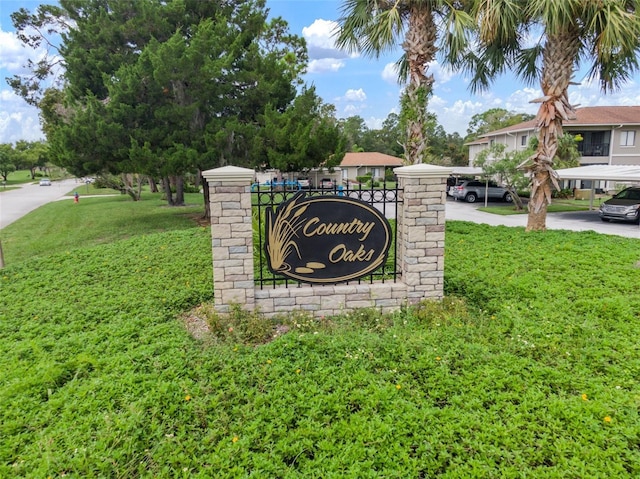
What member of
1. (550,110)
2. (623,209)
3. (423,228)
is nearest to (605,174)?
(623,209)

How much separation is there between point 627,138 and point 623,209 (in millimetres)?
13583

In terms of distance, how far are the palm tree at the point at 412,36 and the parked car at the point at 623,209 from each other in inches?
376

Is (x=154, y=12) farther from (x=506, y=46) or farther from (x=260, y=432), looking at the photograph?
(x=260, y=432)

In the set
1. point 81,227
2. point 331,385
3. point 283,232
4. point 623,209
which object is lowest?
point 331,385

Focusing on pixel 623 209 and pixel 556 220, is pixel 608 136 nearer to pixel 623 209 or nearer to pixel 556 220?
pixel 623 209

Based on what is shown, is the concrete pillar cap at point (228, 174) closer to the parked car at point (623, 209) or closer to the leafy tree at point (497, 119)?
the parked car at point (623, 209)

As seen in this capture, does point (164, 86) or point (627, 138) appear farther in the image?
point (627, 138)

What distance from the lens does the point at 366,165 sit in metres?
39.8

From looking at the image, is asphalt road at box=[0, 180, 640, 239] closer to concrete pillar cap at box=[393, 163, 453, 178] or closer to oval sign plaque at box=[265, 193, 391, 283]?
concrete pillar cap at box=[393, 163, 453, 178]

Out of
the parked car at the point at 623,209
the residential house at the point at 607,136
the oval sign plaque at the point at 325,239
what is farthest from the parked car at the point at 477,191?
the oval sign plaque at the point at 325,239

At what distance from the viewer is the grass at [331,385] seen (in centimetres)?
282

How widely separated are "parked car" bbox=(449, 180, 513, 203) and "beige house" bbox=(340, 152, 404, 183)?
48.5 ft

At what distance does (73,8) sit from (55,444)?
53.2 feet

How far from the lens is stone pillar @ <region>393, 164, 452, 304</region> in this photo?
528cm
